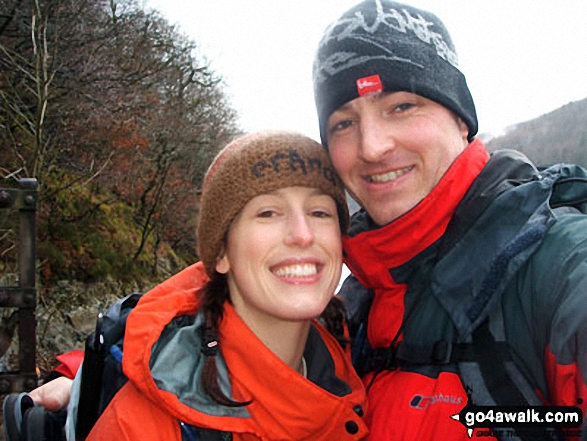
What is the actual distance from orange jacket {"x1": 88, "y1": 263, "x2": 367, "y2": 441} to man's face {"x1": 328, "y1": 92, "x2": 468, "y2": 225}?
2.49ft

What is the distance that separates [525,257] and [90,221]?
13.0 m

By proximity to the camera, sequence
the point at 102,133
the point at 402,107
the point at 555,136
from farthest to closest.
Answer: the point at 102,133, the point at 555,136, the point at 402,107

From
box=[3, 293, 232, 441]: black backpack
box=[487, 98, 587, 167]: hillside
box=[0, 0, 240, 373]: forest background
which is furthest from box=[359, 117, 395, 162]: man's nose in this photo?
box=[0, 0, 240, 373]: forest background

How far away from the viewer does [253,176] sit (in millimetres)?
2072

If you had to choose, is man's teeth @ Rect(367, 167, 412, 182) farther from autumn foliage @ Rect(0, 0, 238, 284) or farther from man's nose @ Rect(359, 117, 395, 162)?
autumn foliage @ Rect(0, 0, 238, 284)

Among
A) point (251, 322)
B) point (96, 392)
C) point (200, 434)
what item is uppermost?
point (251, 322)

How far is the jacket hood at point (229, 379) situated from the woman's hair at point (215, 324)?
1.1 inches

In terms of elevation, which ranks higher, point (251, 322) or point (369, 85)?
point (369, 85)

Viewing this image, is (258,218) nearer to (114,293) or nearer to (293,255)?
(293,255)

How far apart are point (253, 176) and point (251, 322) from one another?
0.66 meters

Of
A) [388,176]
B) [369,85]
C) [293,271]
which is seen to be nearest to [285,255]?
[293,271]

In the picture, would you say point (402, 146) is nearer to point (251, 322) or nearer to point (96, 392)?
point (251, 322)

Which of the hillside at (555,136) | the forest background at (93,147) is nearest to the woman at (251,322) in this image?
the hillside at (555,136)

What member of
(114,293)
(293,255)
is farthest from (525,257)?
(114,293)
